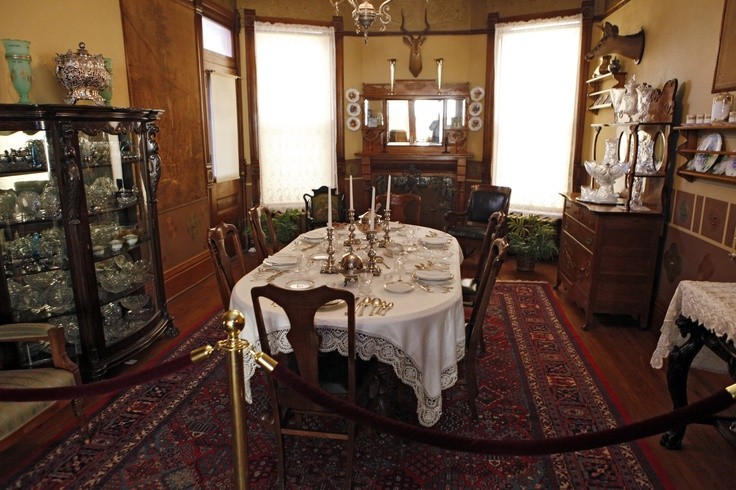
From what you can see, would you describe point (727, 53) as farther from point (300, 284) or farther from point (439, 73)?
point (439, 73)

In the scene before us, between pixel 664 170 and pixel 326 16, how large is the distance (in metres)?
4.39

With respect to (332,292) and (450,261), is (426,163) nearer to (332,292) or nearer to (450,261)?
(450,261)

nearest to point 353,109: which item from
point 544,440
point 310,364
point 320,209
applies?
point 320,209

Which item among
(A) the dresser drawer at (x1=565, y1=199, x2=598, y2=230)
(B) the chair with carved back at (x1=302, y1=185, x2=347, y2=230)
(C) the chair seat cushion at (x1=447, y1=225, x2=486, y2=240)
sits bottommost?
(C) the chair seat cushion at (x1=447, y1=225, x2=486, y2=240)

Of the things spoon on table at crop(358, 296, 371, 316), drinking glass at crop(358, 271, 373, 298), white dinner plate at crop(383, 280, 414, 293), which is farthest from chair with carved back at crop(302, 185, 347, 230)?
spoon on table at crop(358, 296, 371, 316)

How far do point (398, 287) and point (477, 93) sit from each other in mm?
4525

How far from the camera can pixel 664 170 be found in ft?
A: 12.5

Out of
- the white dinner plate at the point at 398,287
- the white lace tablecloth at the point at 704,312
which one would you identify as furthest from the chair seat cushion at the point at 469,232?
the white dinner plate at the point at 398,287

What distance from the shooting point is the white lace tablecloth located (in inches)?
83.1

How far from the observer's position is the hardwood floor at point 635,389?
2355 mm

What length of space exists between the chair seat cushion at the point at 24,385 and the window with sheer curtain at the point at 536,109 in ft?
17.1

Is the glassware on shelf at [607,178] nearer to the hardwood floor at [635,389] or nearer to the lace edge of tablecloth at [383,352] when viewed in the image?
the hardwood floor at [635,389]

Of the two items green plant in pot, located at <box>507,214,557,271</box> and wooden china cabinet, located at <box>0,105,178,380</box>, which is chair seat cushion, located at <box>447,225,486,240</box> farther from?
wooden china cabinet, located at <box>0,105,178,380</box>

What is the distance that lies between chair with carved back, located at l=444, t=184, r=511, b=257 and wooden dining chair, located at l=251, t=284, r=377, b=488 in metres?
3.37
